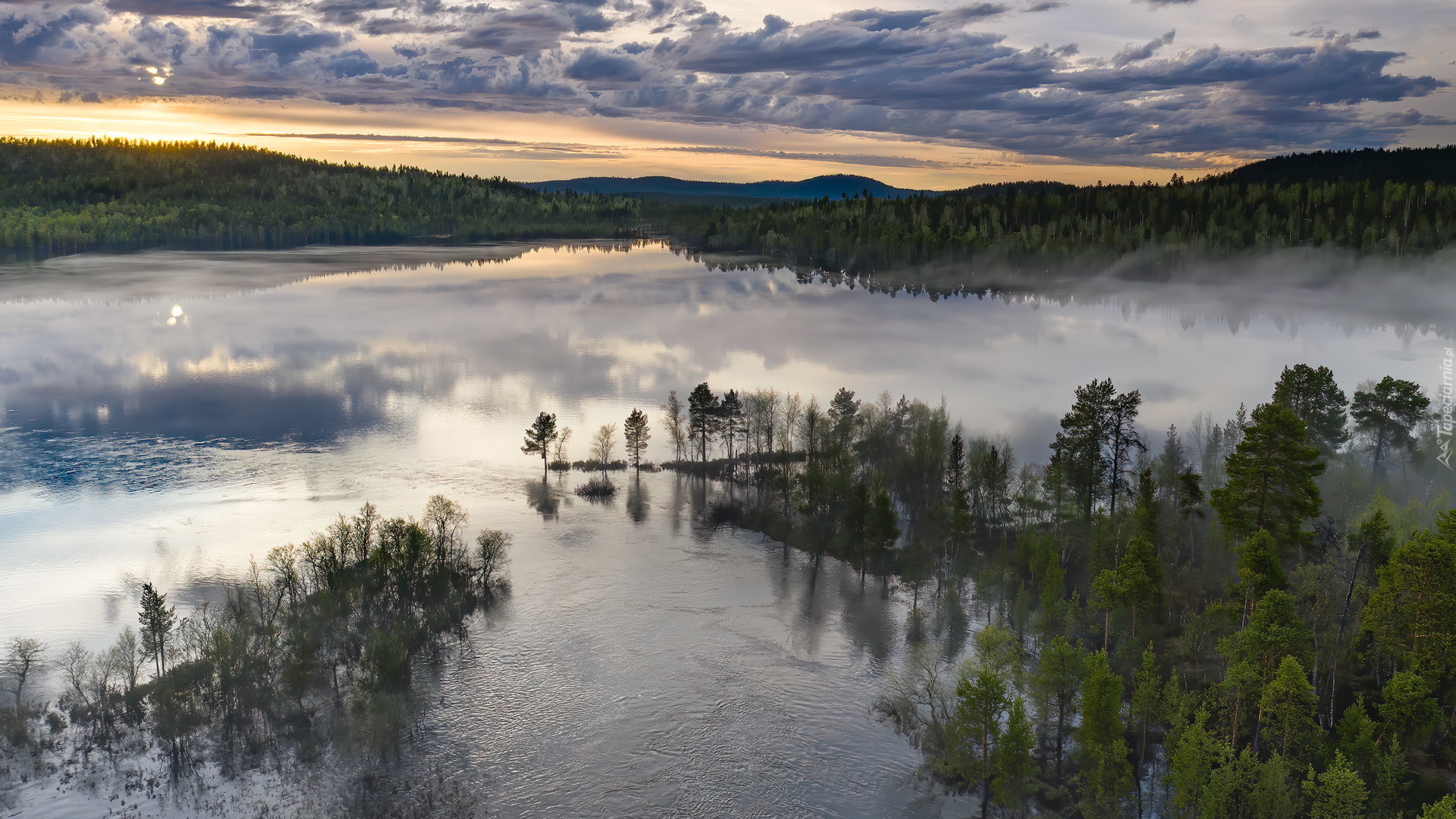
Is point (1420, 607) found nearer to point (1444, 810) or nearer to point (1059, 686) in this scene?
point (1444, 810)

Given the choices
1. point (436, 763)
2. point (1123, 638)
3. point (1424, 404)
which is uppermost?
point (1424, 404)

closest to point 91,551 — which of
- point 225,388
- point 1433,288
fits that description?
point 225,388

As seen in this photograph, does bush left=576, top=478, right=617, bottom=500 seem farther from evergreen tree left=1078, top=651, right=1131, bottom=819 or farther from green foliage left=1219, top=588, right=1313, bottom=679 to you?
green foliage left=1219, top=588, right=1313, bottom=679

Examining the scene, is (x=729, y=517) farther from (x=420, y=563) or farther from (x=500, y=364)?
(x=500, y=364)

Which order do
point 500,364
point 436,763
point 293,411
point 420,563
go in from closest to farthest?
point 436,763
point 420,563
point 293,411
point 500,364

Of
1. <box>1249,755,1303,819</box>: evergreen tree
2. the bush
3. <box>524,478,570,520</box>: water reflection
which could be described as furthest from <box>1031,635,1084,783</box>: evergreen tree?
the bush

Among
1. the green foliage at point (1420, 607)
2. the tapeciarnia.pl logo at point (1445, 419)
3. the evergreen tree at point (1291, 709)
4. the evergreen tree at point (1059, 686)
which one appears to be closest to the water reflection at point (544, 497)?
the evergreen tree at point (1059, 686)

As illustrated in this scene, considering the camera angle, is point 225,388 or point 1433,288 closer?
point 225,388
